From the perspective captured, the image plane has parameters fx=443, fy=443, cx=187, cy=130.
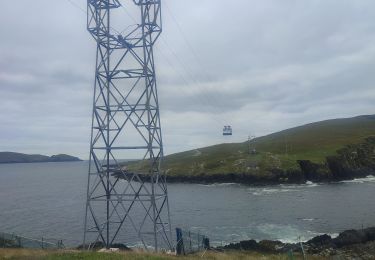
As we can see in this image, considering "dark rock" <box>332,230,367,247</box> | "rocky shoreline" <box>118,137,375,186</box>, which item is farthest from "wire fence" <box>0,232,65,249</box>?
"rocky shoreline" <box>118,137,375,186</box>

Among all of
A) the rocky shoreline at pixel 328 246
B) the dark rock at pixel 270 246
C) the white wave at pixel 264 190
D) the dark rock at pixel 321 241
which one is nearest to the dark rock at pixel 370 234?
the rocky shoreline at pixel 328 246

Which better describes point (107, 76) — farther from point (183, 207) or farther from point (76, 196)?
point (76, 196)

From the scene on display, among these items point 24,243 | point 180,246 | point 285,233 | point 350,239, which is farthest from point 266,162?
point 180,246

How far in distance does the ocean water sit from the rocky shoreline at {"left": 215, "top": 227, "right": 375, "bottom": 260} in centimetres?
599

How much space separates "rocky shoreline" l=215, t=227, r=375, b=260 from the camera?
4177 centimetres

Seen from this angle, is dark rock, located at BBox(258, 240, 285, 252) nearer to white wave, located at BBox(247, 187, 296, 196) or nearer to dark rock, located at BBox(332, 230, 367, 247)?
dark rock, located at BBox(332, 230, 367, 247)

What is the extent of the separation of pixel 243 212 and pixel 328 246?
31270 mm

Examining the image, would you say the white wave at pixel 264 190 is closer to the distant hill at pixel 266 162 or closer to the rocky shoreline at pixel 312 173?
the rocky shoreline at pixel 312 173

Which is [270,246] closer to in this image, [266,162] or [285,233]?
[285,233]

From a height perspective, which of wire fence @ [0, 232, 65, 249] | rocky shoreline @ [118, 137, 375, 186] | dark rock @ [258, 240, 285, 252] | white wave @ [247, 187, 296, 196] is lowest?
dark rock @ [258, 240, 285, 252]

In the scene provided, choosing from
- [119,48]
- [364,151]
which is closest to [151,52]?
[119,48]

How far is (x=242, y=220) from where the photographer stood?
67250mm

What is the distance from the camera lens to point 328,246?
4416 centimetres

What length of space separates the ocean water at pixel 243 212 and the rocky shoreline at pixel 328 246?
5990 millimetres
